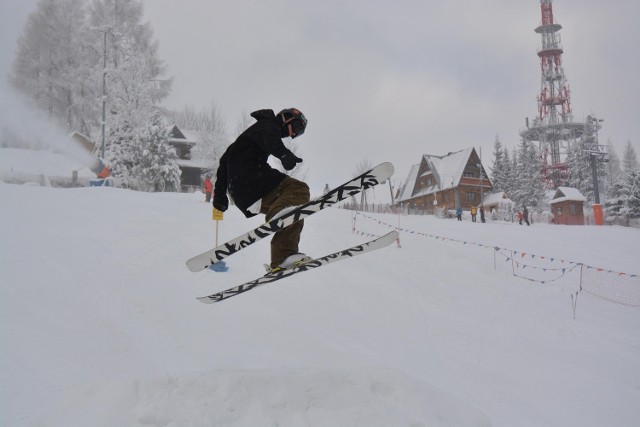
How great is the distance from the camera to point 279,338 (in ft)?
20.4

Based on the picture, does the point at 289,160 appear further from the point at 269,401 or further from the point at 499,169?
the point at 499,169

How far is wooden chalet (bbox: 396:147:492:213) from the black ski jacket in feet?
129

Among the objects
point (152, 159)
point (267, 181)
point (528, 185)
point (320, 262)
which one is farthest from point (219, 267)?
point (528, 185)

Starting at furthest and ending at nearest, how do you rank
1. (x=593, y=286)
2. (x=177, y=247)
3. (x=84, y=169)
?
(x=84, y=169) → (x=593, y=286) → (x=177, y=247)

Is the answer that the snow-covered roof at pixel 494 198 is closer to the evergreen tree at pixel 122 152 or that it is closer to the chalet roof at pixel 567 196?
the chalet roof at pixel 567 196

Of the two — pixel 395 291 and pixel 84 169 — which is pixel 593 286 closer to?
pixel 395 291

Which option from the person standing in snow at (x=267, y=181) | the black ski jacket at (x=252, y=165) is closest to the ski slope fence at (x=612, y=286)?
the person standing in snow at (x=267, y=181)

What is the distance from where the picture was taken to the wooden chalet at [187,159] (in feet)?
133

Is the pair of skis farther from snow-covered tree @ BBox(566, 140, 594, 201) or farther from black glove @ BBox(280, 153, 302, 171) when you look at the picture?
snow-covered tree @ BBox(566, 140, 594, 201)

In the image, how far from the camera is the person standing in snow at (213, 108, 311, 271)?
168 inches

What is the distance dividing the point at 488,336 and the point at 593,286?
24.6ft

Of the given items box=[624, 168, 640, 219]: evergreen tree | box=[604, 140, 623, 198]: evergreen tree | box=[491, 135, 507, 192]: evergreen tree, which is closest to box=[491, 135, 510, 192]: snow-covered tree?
box=[491, 135, 507, 192]: evergreen tree

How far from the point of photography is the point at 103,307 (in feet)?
20.7

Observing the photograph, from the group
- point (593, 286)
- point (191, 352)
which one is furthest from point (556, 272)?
point (191, 352)
